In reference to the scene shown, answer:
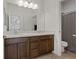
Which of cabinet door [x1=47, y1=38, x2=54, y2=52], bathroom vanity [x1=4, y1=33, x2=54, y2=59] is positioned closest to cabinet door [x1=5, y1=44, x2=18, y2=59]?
bathroom vanity [x1=4, y1=33, x2=54, y2=59]

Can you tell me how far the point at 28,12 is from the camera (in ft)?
13.5

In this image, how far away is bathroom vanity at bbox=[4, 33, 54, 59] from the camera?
2.69 meters

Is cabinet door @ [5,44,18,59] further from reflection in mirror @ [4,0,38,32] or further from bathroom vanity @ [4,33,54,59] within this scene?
reflection in mirror @ [4,0,38,32]

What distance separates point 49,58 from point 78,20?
275cm

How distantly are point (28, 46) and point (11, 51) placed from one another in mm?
628

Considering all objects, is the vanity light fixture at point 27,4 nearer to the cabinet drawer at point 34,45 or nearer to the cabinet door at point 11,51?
the cabinet drawer at point 34,45

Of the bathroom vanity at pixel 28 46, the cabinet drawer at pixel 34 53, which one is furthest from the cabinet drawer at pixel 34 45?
the cabinet drawer at pixel 34 53

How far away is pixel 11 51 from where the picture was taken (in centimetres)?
272

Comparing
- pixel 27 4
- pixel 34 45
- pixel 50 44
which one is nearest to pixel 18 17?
pixel 27 4

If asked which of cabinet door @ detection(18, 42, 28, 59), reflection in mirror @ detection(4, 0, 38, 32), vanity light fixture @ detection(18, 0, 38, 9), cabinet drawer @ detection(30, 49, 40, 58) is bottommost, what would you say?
cabinet drawer @ detection(30, 49, 40, 58)

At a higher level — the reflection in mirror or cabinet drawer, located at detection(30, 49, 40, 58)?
the reflection in mirror

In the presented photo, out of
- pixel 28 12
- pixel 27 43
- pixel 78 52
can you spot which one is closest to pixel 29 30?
pixel 28 12

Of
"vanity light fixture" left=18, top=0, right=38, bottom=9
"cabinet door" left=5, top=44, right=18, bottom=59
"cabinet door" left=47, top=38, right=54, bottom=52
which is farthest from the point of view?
"cabinet door" left=47, top=38, right=54, bottom=52

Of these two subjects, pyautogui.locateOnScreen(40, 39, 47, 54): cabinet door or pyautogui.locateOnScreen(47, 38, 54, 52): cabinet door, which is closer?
pyautogui.locateOnScreen(40, 39, 47, 54): cabinet door
